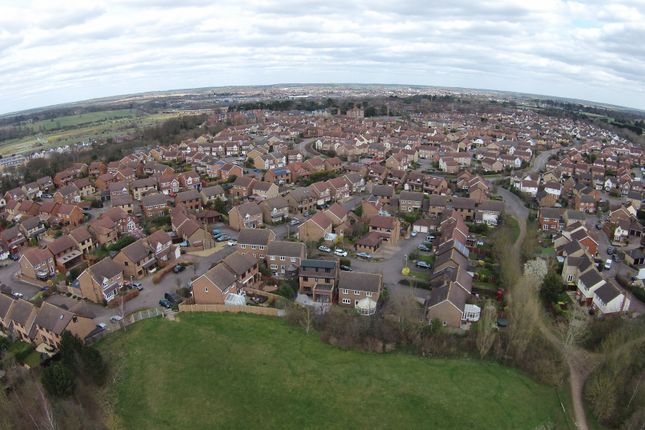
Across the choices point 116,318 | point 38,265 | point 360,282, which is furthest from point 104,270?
point 360,282

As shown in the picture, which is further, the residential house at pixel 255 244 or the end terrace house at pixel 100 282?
the residential house at pixel 255 244

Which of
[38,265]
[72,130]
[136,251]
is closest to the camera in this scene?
[136,251]

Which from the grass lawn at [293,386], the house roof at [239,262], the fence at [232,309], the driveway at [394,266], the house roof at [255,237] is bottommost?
the grass lawn at [293,386]

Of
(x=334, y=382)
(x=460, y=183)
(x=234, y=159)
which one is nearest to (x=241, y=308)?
(x=334, y=382)

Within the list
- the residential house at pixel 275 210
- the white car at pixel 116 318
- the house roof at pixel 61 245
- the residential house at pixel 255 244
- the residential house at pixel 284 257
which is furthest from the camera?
the residential house at pixel 275 210

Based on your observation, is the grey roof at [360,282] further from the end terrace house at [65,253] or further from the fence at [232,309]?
the end terrace house at [65,253]

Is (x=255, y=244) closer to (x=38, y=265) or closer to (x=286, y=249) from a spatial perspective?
(x=286, y=249)

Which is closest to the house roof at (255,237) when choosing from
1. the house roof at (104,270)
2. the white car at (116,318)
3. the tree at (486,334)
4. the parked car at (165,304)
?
the parked car at (165,304)
